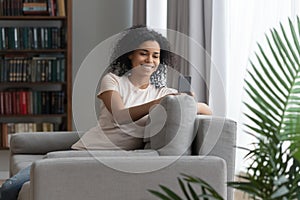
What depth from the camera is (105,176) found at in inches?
116

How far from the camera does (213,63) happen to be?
486cm

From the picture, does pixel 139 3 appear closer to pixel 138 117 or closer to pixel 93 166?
pixel 138 117

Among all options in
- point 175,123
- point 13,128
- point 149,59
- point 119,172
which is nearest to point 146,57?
point 149,59

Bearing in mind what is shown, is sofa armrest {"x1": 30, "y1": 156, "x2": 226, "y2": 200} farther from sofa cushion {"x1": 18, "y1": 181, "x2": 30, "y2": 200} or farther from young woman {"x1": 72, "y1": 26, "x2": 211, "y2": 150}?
young woman {"x1": 72, "y1": 26, "x2": 211, "y2": 150}

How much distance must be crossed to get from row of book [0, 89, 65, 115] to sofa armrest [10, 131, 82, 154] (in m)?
1.91

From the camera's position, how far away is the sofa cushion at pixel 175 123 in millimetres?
3188

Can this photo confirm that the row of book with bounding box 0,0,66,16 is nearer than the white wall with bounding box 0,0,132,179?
A: Yes

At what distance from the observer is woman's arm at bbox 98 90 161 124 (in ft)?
11.4

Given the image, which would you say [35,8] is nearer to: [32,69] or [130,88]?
[32,69]

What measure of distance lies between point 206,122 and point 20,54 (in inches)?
132

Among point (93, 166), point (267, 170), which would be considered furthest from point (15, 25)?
point (267, 170)

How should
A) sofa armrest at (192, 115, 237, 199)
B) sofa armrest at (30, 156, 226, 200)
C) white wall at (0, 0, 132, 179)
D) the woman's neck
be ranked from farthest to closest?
white wall at (0, 0, 132, 179) → the woman's neck → sofa armrest at (192, 115, 237, 199) → sofa armrest at (30, 156, 226, 200)

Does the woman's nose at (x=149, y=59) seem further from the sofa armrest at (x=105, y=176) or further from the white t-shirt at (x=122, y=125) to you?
the sofa armrest at (x=105, y=176)

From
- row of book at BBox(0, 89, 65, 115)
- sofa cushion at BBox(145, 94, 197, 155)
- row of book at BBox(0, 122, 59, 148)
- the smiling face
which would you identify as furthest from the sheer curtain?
row of book at BBox(0, 122, 59, 148)
